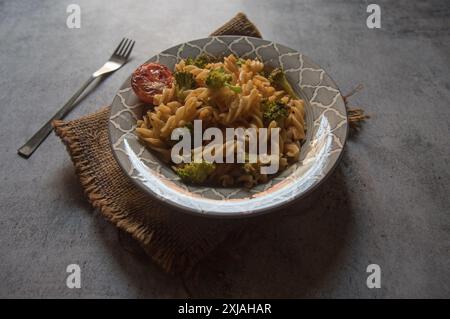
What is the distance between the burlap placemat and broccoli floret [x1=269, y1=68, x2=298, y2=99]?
66cm

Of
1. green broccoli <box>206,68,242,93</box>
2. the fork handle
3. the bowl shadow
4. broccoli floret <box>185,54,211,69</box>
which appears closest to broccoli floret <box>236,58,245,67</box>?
broccoli floret <box>185,54,211,69</box>

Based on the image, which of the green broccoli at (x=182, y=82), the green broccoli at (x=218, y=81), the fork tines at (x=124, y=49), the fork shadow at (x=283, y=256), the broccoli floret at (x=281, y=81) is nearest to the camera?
the fork shadow at (x=283, y=256)

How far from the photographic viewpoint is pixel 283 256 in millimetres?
1674

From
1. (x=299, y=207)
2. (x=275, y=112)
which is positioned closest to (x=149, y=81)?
(x=275, y=112)

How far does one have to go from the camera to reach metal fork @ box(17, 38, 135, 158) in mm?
2057

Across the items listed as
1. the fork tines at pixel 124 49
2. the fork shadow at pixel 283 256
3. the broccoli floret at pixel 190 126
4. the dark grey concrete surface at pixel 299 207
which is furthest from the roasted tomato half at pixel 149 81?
the fork shadow at pixel 283 256

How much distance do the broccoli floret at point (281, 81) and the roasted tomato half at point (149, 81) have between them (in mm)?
466

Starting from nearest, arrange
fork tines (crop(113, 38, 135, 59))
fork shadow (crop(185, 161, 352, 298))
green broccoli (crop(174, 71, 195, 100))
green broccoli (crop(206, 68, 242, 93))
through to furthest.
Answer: fork shadow (crop(185, 161, 352, 298))
green broccoli (crop(206, 68, 242, 93))
green broccoli (crop(174, 71, 195, 100))
fork tines (crop(113, 38, 135, 59))

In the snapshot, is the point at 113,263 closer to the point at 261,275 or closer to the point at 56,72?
the point at 261,275

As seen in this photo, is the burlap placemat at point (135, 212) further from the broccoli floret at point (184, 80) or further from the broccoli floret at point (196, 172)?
the broccoli floret at point (184, 80)

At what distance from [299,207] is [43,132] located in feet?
4.15

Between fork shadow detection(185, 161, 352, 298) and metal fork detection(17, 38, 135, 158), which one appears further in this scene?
metal fork detection(17, 38, 135, 158)

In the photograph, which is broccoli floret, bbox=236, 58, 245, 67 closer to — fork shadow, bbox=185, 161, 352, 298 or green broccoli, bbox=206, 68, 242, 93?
green broccoli, bbox=206, 68, 242, 93

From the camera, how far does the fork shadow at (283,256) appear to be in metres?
1.60
